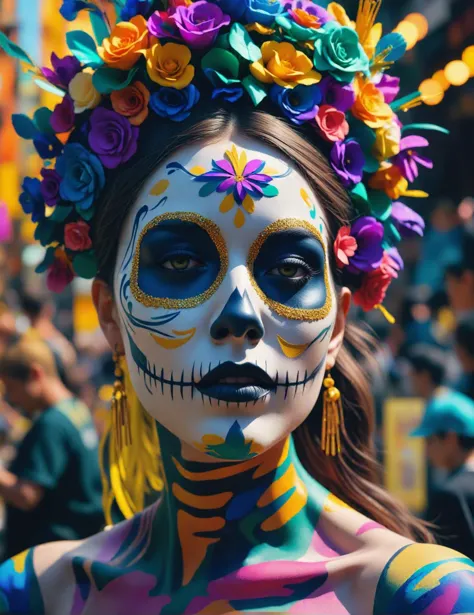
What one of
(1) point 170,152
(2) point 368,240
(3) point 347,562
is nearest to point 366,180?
(2) point 368,240

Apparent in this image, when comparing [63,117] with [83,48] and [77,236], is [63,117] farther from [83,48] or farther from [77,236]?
[77,236]

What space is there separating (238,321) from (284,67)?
2.37ft

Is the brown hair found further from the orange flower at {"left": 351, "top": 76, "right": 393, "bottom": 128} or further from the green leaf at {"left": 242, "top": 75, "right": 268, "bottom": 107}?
the orange flower at {"left": 351, "top": 76, "right": 393, "bottom": 128}

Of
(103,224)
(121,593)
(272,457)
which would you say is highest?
(103,224)

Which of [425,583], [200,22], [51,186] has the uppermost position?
[200,22]

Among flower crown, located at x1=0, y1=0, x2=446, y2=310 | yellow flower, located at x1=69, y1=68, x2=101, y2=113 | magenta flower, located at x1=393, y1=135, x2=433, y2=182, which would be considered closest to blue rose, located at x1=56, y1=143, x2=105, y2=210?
flower crown, located at x1=0, y1=0, x2=446, y2=310

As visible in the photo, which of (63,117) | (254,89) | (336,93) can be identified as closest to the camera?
(254,89)

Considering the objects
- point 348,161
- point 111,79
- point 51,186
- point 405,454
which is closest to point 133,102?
point 111,79

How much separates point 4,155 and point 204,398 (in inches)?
372

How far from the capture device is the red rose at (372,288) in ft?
Answer: 9.61

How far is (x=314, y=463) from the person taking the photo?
3057 millimetres

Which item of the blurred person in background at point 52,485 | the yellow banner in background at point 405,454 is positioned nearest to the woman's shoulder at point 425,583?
the blurred person in background at point 52,485

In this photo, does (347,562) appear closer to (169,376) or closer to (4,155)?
(169,376)

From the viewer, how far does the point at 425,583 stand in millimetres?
2393
